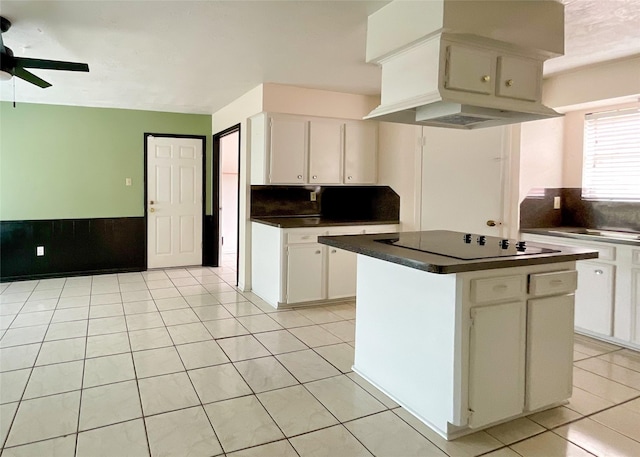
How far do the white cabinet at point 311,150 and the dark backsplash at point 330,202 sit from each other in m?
0.28

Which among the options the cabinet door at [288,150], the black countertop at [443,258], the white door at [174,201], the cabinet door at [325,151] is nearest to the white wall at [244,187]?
the cabinet door at [288,150]

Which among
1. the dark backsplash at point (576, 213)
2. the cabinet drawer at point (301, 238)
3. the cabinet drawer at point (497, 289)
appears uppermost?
the dark backsplash at point (576, 213)

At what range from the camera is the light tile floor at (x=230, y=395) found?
81.9 inches

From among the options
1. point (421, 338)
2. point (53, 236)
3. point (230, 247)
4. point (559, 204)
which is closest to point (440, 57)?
point (421, 338)

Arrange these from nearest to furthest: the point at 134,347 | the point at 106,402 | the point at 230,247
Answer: the point at 106,402 → the point at 134,347 → the point at 230,247

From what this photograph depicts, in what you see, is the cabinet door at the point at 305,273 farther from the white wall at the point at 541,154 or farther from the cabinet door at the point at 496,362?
the cabinet door at the point at 496,362

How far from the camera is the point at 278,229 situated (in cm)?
432

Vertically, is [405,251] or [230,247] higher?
[405,251]

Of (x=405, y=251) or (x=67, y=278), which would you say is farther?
(x=67, y=278)

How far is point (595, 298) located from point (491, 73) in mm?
2258

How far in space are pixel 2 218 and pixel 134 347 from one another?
3.47 m

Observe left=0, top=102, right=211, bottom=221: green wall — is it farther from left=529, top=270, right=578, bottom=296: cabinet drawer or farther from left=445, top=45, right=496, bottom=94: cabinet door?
left=529, top=270, right=578, bottom=296: cabinet drawer

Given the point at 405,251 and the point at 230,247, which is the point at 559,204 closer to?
the point at 405,251

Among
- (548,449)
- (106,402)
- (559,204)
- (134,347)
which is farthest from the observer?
(559,204)
